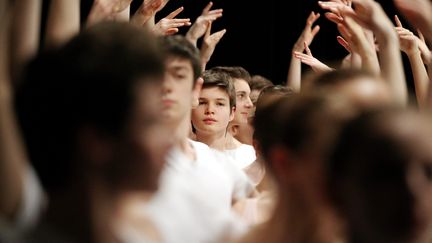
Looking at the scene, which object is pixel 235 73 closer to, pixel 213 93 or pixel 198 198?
pixel 213 93

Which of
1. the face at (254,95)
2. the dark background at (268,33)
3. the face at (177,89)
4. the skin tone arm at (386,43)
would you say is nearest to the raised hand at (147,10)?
the face at (177,89)

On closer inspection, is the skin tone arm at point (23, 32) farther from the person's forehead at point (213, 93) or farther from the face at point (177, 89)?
the person's forehead at point (213, 93)

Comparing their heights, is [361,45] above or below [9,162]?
below

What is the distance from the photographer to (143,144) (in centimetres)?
114

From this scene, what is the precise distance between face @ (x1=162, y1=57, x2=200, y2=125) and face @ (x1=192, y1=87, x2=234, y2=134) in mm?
1206

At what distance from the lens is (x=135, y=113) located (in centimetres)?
114

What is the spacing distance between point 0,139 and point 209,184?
95cm

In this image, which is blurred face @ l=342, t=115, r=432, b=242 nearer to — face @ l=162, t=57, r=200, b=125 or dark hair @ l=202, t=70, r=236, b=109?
face @ l=162, t=57, r=200, b=125

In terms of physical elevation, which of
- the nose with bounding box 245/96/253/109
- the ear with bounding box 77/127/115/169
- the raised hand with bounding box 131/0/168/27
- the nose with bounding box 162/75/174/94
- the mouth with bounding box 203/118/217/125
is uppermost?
the raised hand with bounding box 131/0/168/27

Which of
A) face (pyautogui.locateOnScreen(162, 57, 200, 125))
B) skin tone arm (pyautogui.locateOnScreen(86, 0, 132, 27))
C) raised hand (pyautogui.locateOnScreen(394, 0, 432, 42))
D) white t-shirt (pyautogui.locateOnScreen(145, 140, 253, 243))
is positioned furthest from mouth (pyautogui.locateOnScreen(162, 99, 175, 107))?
raised hand (pyautogui.locateOnScreen(394, 0, 432, 42))

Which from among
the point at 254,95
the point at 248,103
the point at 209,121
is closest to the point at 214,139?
the point at 209,121

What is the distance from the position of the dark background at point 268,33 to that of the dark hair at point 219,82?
5.74ft

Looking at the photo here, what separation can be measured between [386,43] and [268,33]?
3527mm

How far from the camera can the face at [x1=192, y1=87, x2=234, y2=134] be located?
11.8ft
